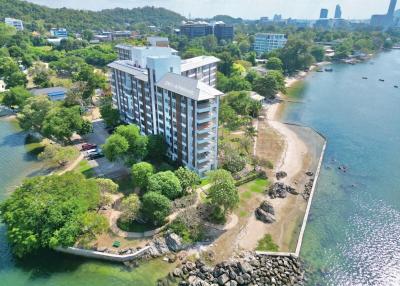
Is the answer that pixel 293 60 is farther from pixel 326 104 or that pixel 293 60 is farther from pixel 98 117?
pixel 98 117

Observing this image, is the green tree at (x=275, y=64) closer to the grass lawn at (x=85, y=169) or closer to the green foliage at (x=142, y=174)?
the grass lawn at (x=85, y=169)

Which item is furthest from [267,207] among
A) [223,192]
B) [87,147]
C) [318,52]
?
[318,52]

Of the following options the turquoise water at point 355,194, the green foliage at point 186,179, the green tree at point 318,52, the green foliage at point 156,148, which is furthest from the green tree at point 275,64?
the green foliage at point 186,179

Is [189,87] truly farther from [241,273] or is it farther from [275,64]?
[275,64]

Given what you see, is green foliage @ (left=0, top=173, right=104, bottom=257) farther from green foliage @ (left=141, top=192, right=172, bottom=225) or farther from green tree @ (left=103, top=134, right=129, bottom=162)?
green tree @ (left=103, top=134, right=129, bottom=162)

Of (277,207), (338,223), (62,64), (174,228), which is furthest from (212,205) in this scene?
(62,64)

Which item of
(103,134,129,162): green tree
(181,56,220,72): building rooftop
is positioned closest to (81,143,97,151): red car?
(103,134,129,162): green tree
